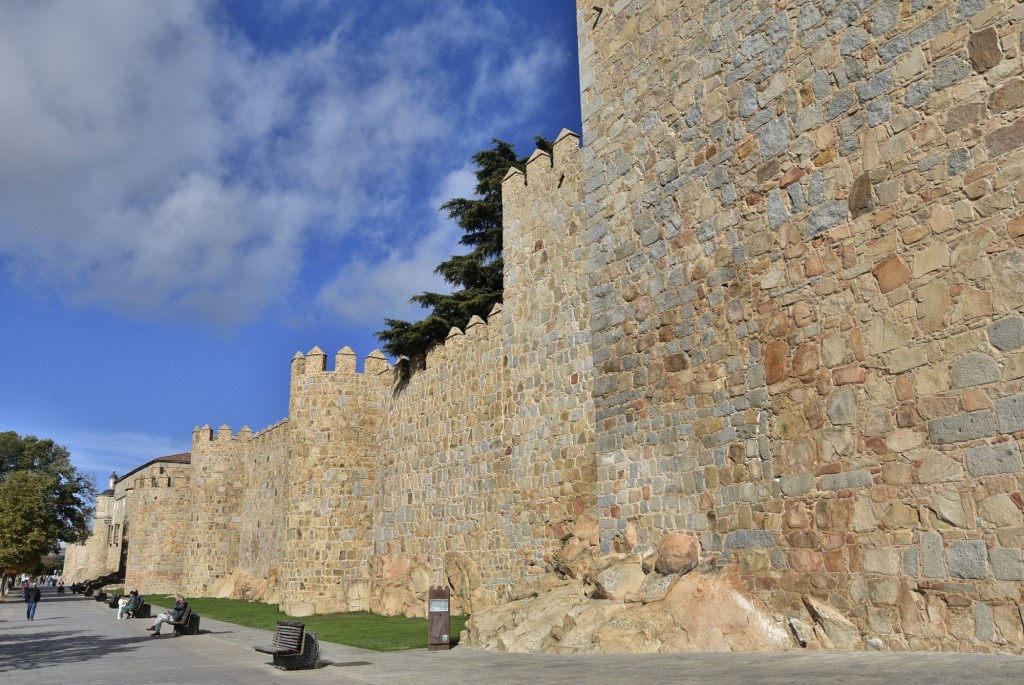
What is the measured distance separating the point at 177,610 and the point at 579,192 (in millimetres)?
11446

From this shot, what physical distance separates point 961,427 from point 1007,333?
84 cm

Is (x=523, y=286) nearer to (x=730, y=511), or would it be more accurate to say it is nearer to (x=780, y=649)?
(x=730, y=511)

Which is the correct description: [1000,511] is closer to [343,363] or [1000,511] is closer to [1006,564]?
[1006,564]

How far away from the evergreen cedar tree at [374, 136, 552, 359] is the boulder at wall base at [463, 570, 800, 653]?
16.0 metres

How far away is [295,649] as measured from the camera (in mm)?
9359

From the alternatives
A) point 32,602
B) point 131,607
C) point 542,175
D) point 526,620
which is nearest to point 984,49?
point 526,620

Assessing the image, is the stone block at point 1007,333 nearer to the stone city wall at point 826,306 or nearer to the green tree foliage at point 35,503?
the stone city wall at point 826,306

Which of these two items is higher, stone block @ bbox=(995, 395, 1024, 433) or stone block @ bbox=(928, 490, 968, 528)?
stone block @ bbox=(995, 395, 1024, 433)

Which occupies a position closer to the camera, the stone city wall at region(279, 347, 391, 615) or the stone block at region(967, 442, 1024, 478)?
the stone block at region(967, 442, 1024, 478)

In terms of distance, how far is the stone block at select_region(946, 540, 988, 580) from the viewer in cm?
635

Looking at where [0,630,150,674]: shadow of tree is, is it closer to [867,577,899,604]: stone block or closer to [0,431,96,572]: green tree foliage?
[867,577,899,604]: stone block

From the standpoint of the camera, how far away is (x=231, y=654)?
11.7 metres

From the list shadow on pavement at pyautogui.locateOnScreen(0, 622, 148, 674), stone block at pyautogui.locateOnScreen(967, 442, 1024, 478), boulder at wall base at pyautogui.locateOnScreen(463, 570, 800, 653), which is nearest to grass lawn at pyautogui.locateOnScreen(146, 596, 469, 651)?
boulder at wall base at pyautogui.locateOnScreen(463, 570, 800, 653)

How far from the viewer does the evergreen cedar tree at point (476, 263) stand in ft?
83.5
